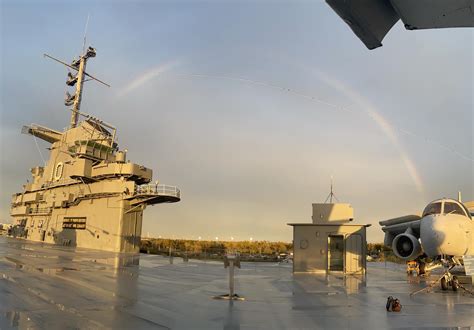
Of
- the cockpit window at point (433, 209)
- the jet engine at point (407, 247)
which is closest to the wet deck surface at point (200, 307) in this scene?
the cockpit window at point (433, 209)

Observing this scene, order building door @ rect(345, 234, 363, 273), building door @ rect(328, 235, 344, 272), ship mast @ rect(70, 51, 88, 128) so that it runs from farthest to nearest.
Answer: ship mast @ rect(70, 51, 88, 128) < building door @ rect(328, 235, 344, 272) < building door @ rect(345, 234, 363, 273)

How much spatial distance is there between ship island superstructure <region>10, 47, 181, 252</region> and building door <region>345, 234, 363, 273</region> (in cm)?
2321

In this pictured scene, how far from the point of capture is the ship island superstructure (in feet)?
136

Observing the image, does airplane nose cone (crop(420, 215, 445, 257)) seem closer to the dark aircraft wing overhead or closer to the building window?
the dark aircraft wing overhead

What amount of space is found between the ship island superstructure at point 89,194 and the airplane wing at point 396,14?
125ft

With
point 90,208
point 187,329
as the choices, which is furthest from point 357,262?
point 90,208

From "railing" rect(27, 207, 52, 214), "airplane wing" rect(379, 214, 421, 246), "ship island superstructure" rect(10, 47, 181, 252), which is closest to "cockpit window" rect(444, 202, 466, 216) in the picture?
"airplane wing" rect(379, 214, 421, 246)

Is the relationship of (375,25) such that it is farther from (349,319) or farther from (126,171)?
(126,171)

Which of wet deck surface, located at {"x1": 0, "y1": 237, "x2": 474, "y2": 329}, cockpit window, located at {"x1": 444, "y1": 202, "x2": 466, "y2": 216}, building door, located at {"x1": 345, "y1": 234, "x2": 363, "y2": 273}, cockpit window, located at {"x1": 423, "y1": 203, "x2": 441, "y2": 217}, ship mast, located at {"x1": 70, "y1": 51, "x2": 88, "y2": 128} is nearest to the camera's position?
wet deck surface, located at {"x1": 0, "y1": 237, "x2": 474, "y2": 329}

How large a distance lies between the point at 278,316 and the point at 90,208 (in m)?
40.4

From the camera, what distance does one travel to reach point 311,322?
24.5 feet

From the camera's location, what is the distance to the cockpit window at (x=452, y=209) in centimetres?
1508

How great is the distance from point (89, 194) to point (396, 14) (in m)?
45.3

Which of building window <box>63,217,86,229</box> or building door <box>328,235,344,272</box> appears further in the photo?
building window <box>63,217,86,229</box>
